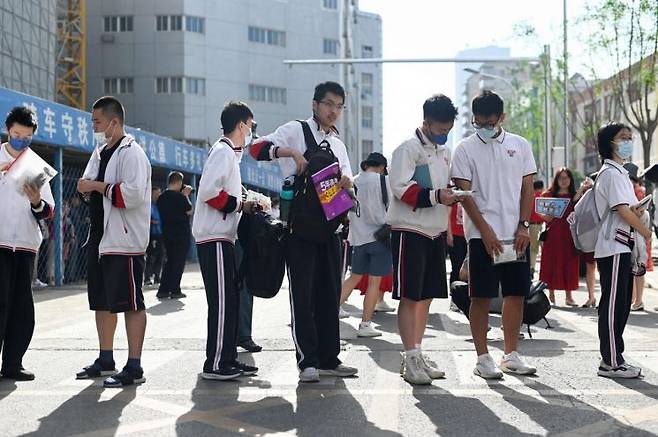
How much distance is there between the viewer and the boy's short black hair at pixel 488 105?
6.25 meters

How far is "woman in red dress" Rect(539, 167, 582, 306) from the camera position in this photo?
11898mm

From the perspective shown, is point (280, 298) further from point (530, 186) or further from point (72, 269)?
Answer: point (530, 186)

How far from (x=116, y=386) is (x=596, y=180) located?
357 cm

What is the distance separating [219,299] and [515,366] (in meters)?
2.07

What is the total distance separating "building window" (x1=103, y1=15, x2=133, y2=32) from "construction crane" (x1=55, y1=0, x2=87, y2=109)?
1.31 metres

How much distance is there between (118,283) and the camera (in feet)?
19.8

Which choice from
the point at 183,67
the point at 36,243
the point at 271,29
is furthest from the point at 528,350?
the point at 271,29

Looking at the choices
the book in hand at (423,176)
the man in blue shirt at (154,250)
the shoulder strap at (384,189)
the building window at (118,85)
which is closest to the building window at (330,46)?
the building window at (118,85)

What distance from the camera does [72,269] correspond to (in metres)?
17.7

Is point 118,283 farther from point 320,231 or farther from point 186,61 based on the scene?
point 186,61

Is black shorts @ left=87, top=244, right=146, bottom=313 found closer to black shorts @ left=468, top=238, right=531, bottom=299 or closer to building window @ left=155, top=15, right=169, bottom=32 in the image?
black shorts @ left=468, top=238, right=531, bottom=299

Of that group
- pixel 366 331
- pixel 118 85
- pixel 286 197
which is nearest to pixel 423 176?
pixel 286 197

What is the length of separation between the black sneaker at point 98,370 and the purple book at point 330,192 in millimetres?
1864

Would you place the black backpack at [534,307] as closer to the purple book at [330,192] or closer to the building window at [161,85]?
the purple book at [330,192]
